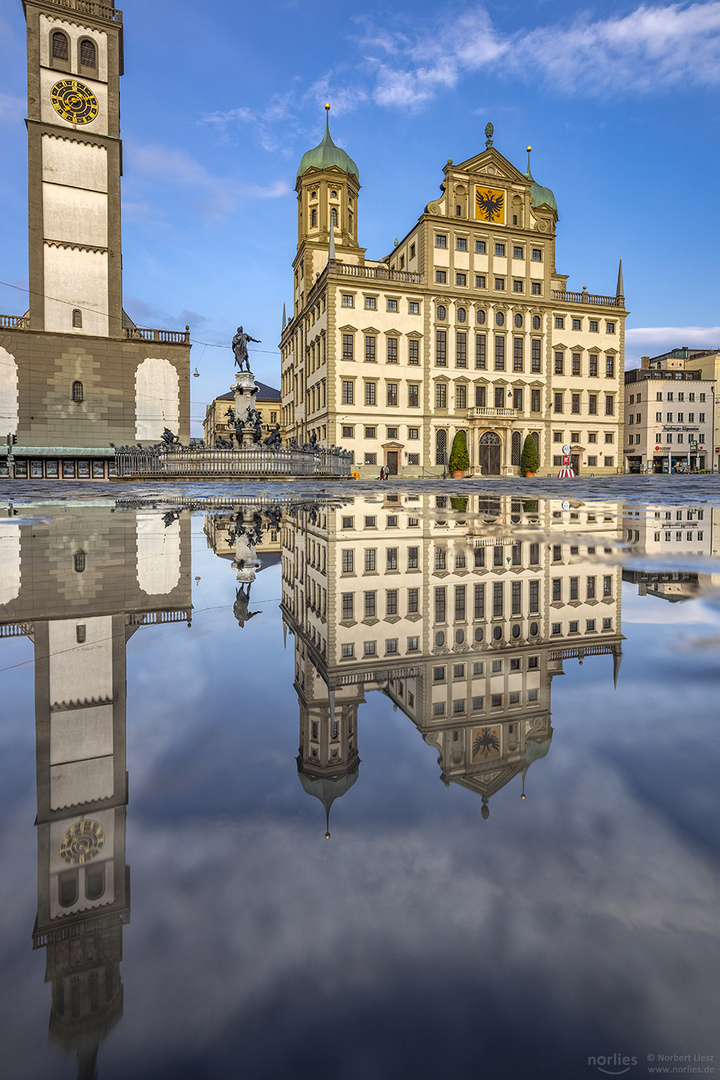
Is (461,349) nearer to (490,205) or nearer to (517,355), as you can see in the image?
(517,355)

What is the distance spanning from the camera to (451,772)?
1.31 meters

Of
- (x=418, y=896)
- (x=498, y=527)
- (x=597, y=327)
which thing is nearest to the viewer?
(x=418, y=896)

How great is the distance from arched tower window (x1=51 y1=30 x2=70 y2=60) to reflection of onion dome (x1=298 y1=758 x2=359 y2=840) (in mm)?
41215

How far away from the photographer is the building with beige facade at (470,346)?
4309cm

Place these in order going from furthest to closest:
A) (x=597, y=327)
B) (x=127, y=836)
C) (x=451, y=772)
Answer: (x=597, y=327), (x=451, y=772), (x=127, y=836)

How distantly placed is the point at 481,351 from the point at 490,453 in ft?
25.2

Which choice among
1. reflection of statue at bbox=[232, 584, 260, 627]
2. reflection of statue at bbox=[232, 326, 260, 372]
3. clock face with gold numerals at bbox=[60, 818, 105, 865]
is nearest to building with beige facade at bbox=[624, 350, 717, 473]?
reflection of statue at bbox=[232, 326, 260, 372]

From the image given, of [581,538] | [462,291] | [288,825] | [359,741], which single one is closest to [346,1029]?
[288,825]

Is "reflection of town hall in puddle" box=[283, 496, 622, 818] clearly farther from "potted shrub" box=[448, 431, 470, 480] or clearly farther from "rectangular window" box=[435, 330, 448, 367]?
"rectangular window" box=[435, 330, 448, 367]

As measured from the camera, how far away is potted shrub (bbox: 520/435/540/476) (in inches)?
1784

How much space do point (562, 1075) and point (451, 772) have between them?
677mm

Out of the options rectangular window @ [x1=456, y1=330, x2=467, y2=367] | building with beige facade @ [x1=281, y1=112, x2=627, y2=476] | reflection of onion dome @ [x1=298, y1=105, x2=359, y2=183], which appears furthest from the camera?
reflection of onion dome @ [x1=298, y1=105, x2=359, y2=183]

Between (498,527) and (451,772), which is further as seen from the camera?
(498,527)

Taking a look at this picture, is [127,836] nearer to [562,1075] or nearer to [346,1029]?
[346,1029]
